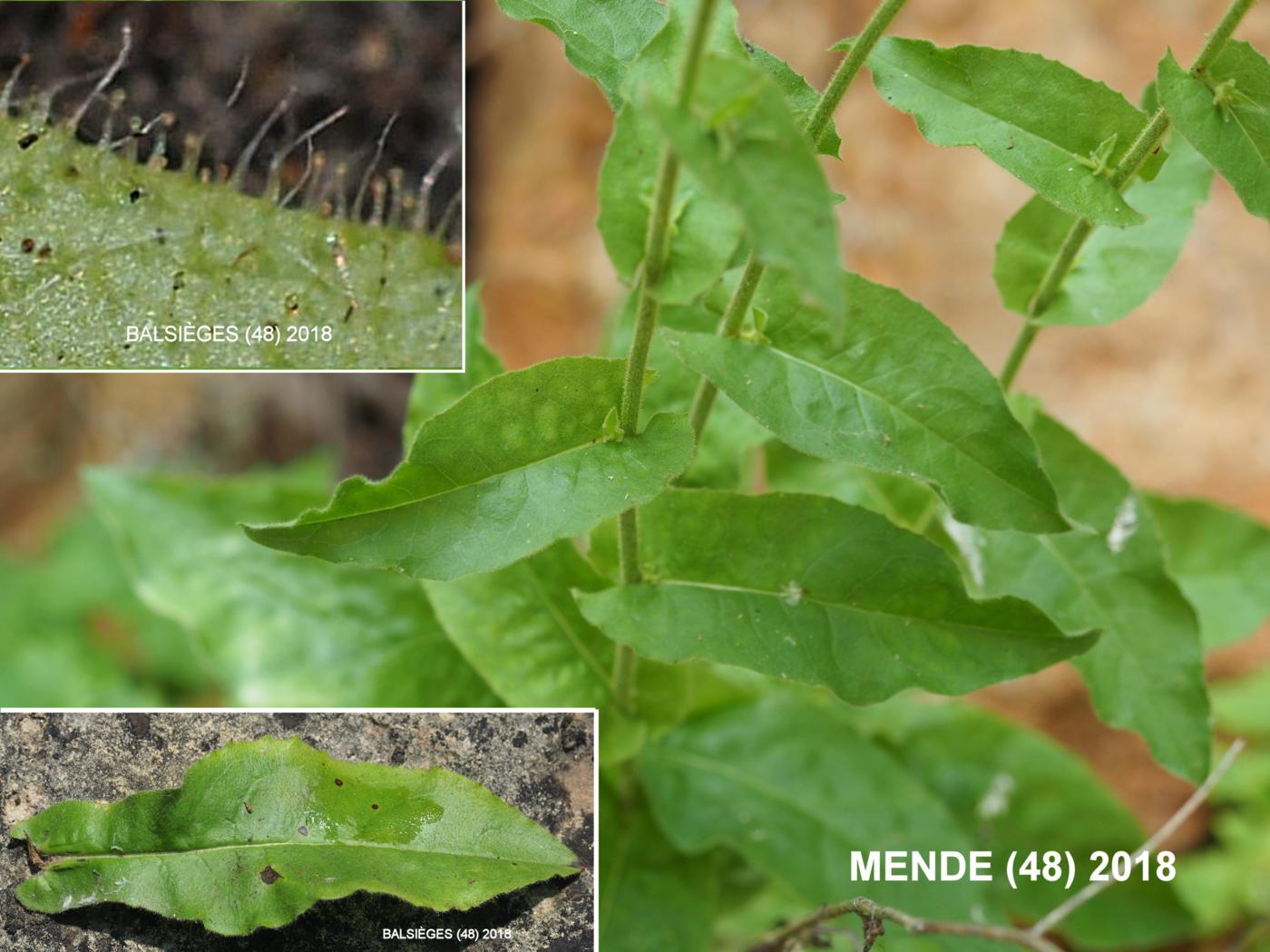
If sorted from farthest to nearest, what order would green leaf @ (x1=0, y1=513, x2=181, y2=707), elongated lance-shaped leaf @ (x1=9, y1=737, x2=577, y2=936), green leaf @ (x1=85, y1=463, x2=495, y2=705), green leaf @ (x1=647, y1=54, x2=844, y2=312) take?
green leaf @ (x1=0, y1=513, x2=181, y2=707) → green leaf @ (x1=85, y1=463, x2=495, y2=705) → elongated lance-shaped leaf @ (x1=9, y1=737, x2=577, y2=936) → green leaf @ (x1=647, y1=54, x2=844, y2=312)

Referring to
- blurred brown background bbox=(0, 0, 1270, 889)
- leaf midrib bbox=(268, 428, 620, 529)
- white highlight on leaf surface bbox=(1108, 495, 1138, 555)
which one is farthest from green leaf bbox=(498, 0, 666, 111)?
blurred brown background bbox=(0, 0, 1270, 889)

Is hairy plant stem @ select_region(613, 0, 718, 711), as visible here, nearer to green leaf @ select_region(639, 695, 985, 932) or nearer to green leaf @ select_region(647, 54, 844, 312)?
green leaf @ select_region(647, 54, 844, 312)

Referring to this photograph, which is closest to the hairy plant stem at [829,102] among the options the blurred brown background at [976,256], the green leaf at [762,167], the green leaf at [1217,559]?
the green leaf at [762,167]

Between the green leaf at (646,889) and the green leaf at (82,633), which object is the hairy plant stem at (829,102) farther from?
the green leaf at (82,633)

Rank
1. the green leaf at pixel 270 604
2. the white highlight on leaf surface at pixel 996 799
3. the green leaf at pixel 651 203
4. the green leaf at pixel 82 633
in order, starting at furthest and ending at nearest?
the green leaf at pixel 82 633, the white highlight on leaf surface at pixel 996 799, the green leaf at pixel 270 604, the green leaf at pixel 651 203

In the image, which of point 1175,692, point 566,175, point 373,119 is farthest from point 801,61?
point 1175,692

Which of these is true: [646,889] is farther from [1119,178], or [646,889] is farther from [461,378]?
[1119,178]
